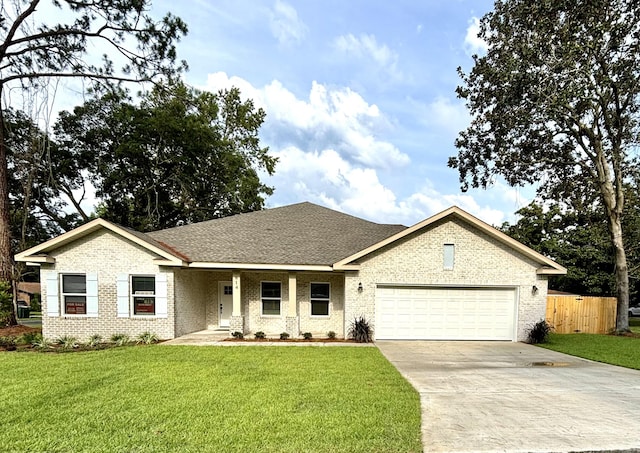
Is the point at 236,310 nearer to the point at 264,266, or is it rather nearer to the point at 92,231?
the point at 264,266

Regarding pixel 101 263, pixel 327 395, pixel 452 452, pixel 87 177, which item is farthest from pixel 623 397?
pixel 87 177

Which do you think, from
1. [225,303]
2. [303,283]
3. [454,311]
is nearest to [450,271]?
[454,311]

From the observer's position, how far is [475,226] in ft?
37.3

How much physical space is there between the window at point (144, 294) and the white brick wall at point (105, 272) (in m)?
0.23

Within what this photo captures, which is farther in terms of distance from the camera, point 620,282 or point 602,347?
point 620,282

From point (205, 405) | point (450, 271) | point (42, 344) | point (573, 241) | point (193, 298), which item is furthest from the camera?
point (573, 241)

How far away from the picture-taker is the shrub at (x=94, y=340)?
10152 mm

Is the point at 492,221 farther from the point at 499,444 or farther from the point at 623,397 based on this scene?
the point at 499,444

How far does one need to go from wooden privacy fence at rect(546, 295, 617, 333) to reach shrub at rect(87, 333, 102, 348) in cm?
1798

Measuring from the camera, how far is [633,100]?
1466 centimetres

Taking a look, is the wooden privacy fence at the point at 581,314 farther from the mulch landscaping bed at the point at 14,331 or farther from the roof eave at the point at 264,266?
the mulch landscaping bed at the point at 14,331

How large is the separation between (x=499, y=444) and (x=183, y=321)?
34.3ft

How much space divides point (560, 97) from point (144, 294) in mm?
18549

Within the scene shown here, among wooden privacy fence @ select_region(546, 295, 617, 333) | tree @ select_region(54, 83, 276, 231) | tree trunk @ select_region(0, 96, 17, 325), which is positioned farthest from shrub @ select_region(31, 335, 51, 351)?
wooden privacy fence @ select_region(546, 295, 617, 333)
